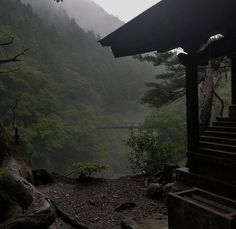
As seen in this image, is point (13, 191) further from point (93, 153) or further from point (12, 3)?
point (12, 3)

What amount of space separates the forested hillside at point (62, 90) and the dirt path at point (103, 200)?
3391 mm

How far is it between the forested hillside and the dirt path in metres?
3.39

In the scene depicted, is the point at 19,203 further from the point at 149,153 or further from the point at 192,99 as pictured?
the point at 149,153

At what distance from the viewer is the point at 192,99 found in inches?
170

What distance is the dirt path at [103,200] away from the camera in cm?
621

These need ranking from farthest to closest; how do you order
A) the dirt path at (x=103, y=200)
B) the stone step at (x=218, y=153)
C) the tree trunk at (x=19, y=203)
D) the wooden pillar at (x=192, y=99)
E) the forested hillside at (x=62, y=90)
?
the forested hillside at (x=62, y=90) < the dirt path at (x=103, y=200) < the wooden pillar at (x=192, y=99) < the tree trunk at (x=19, y=203) < the stone step at (x=218, y=153)

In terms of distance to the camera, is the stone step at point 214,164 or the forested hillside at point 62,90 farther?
the forested hillside at point 62,90

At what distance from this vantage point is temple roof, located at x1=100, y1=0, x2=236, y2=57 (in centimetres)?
280

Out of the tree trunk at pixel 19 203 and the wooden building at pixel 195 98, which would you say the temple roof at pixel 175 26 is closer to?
the wooden building at pixel 195 98

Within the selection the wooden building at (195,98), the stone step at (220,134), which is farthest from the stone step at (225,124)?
the stone step at (220,134)

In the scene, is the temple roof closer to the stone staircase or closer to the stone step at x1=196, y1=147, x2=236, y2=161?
the stone staircase

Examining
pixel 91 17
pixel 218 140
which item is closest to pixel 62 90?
pixel 218 140

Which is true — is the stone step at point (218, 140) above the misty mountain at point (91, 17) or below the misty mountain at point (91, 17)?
below

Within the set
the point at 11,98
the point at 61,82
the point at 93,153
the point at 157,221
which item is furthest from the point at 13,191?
the point at 61,82
